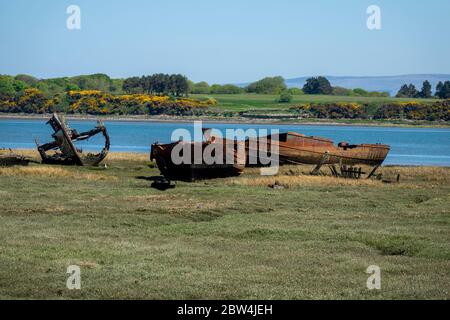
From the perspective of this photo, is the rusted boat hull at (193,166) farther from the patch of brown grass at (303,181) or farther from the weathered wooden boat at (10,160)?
the weathered wooden boat at (10,160)

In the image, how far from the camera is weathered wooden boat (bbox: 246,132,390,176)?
4791cm

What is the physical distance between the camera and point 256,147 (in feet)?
157

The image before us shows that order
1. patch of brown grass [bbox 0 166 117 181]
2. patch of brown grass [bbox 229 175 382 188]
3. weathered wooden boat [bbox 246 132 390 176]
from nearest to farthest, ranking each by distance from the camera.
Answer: patch of brown grass [bbox 229 175 382 188]
patch of brown grass [bbox 0 166 117 181]
weathered wooden boat [bbox 246 132 390 176]

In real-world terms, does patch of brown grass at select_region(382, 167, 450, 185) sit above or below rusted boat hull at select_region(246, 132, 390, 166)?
below

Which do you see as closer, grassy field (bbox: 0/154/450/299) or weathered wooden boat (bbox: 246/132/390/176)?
grassy field (bbox: 0/154/450/299)

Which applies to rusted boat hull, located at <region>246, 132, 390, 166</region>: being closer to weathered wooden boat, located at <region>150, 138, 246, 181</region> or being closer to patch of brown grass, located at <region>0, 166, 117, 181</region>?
weathered wooden boat, located at <region>150, 138, 246, 181</region>

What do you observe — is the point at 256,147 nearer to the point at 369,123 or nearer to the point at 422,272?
the point at 422,272

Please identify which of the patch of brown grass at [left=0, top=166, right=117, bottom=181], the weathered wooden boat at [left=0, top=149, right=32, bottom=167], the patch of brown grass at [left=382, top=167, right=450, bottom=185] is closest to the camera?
the patch of brown grass at [left=0, top=166, right=117, bottom=181]

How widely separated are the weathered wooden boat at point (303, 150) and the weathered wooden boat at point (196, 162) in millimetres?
6383

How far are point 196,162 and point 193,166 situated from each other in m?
0.29

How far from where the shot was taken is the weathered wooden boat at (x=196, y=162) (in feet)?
130

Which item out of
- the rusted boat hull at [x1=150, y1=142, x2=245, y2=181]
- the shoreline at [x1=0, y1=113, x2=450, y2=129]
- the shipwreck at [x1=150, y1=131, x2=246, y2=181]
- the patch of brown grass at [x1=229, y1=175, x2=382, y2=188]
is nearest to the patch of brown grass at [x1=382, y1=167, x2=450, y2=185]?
the patch of brown grass at [x1=229, y1=175, x2=382, y2=188]

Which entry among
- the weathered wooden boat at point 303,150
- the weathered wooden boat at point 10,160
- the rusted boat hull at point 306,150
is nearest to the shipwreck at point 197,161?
the weathered wooden boat at point 303,150
